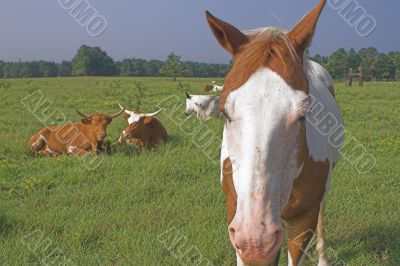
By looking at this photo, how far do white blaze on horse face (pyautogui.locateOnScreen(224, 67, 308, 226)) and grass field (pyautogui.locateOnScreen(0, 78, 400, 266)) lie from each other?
7.04 feet

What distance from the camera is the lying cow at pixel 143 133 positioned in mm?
8758

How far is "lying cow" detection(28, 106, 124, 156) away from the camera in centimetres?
836

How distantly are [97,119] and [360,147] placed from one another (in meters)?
5.31

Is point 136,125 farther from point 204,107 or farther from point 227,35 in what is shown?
point 227,35

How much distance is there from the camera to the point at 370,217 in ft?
16.2

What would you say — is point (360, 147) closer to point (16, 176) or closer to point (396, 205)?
point (396, 205)

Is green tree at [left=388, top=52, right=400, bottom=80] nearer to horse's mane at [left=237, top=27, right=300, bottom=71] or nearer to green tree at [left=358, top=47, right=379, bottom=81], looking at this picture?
green tree at [left=358, top=47, right=379, bottom=81]

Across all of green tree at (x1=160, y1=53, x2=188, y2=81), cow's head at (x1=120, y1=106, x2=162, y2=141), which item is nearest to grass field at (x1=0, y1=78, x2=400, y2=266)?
cow's head at (x1=120, y1=106, x2=162, y2=141)

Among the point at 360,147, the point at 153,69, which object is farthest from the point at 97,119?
the point at 153,69

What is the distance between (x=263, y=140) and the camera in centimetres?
193

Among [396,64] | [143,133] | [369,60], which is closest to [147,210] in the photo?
[143,133]

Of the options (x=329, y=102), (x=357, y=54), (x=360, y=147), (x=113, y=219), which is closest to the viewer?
(x=329, y=102)

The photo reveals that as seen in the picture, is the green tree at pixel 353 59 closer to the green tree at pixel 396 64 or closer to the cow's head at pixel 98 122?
the green tree at pixel 396 64

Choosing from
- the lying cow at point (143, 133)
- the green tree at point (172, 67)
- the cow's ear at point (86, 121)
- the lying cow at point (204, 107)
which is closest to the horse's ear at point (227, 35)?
the lying cow at point (143, 133)
